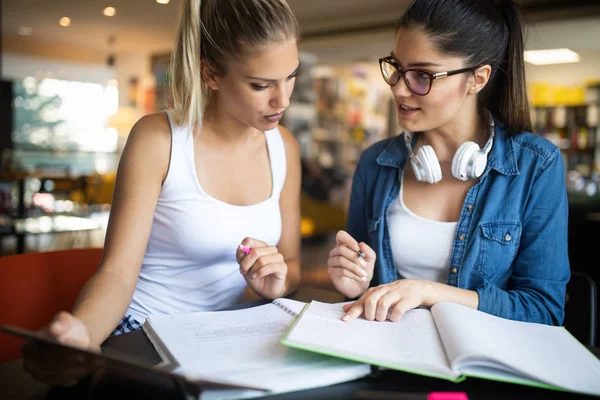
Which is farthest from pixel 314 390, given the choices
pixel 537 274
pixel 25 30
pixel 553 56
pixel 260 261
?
pixel 553 56

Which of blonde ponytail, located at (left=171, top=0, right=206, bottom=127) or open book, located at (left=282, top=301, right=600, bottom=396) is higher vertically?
blonde ponytail, located at (left=171, top=0, right=206, bottom=127)

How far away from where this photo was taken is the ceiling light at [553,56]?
8.37 metres

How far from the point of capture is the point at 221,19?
1.28 meters

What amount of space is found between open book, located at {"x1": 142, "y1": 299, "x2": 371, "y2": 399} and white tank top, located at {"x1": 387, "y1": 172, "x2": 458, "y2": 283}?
1.65ft

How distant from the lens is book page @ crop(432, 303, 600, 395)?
0.73 m

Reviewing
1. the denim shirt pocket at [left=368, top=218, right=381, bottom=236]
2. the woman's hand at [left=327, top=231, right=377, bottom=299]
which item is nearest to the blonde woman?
the woman's hand at [left=327, top=231, right=377, bottom=299]

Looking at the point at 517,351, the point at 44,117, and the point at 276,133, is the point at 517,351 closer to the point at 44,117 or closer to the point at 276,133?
the point at 276,133

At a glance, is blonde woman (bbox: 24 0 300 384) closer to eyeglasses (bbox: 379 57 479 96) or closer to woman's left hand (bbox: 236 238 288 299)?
woman's left hand (bbox: 236 238 288 299)

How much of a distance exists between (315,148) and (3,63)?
6.32m

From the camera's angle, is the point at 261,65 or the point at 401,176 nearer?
Answer: the point at 261,65

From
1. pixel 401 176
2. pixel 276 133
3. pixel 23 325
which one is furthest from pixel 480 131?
pixel 23 325

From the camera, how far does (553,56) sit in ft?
29.2

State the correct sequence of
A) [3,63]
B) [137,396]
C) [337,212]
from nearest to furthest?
[137,396]
[337,212]
[3,63]

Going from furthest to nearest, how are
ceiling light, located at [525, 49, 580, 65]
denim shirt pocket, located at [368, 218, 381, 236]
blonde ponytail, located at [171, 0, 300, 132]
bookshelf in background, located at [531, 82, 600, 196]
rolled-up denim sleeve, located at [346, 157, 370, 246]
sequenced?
bookshelf in background, located at [531, 82, 600, 196] < ceiling light, located at [525, 49, 580, 65] < rolled-up denim sleeve, located at [346, 157, 370, 246] < denim shirt pocket, located at [368, 218, 381, 236] < blonde ponytail, located at [171, 0, 300, 132]
